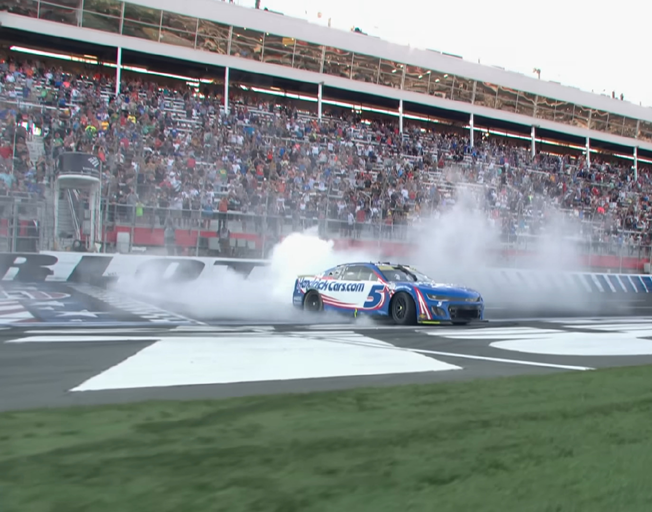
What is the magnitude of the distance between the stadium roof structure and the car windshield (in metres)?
18.9

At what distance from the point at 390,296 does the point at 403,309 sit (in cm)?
37

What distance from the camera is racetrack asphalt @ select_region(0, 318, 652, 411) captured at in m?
4.30

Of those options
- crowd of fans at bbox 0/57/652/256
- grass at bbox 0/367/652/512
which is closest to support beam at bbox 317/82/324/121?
crowd of fans at bbox 0/57/652/256

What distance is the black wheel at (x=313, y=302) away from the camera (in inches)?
486

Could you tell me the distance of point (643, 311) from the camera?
16219 mm

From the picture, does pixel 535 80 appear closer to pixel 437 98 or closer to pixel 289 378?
pixel 437 98

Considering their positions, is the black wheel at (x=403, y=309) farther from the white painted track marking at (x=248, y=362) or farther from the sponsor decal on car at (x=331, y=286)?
the white painted track marking at (x=248, y=362)

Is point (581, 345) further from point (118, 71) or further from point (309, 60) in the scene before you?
point (309, 60)

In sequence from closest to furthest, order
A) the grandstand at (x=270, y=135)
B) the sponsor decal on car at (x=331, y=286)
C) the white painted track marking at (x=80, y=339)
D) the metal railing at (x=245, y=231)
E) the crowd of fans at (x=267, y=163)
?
the white painted track marking at (x=80, y=339), the sponsor decal on car at (x=331, y=286), the metal railing at (x=245, y=231), the grandstand at (x=270, y=135), the crowd of fans at (x=267, y=163)

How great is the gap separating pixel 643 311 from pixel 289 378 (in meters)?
13.8

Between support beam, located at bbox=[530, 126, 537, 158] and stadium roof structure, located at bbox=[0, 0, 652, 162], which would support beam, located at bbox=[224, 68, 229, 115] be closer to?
stadium roof structure, located at bbox=[0, 0, 652, 162]

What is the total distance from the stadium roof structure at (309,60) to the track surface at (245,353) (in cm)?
1774

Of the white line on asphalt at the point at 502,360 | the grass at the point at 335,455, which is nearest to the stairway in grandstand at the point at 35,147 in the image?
the white line on asphalt at the point at 502,360

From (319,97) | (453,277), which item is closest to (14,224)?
(453,277)
